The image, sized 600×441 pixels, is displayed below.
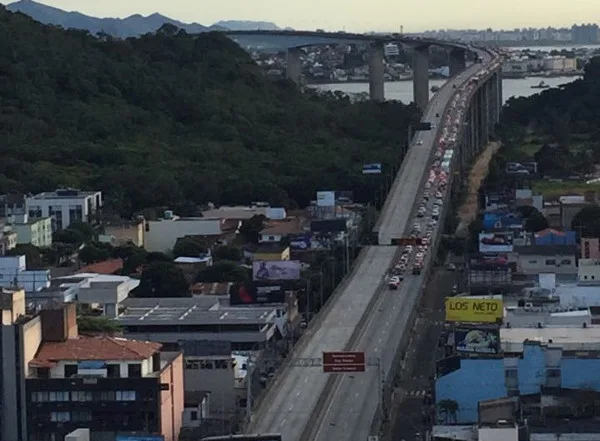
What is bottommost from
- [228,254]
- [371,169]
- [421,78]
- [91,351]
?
[228,254]

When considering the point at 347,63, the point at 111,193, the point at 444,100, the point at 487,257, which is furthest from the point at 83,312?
the point at 347,63

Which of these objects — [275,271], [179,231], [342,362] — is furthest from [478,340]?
[179,231]

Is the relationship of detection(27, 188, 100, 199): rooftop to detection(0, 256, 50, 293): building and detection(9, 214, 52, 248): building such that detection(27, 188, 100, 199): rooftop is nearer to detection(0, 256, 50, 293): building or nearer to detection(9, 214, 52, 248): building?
detection(9, 214, 52, 248): building

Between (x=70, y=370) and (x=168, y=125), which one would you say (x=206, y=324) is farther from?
(x=168, y=125)

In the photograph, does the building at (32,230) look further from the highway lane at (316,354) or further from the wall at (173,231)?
the highway lane at (316,354)

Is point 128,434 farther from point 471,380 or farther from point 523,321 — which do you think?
point 523,321

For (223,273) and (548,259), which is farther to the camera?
(223,273)

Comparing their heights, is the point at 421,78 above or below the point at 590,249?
above
